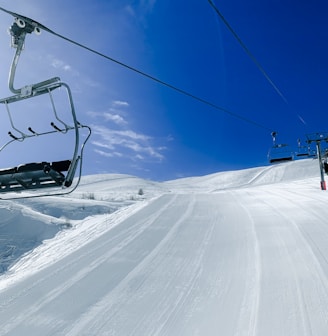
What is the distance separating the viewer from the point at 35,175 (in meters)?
3.75

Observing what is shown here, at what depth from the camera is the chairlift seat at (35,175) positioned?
365cm

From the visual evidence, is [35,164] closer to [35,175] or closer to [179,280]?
[35,175]

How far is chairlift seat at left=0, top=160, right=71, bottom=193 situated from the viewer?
3646mm

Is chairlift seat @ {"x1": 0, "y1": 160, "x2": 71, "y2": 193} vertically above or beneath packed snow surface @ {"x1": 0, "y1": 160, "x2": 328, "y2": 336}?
above

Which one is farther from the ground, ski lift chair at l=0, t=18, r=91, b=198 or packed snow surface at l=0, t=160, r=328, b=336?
ski lift chair at l=0, t=18, r=91, b=198

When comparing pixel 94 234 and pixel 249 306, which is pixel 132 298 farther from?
pixel 94 234

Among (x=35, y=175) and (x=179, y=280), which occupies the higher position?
(x=35, y=175)

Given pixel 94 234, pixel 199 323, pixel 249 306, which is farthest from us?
pixel 94 234

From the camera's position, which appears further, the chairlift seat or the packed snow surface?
the chairlift seat

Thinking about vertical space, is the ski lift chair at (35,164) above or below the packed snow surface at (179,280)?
above

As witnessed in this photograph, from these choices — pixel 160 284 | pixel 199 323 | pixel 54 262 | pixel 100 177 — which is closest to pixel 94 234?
pixel 54 262

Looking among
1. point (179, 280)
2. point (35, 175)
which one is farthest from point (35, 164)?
point (179, 280)

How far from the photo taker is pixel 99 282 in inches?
173

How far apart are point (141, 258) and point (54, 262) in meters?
1.53
